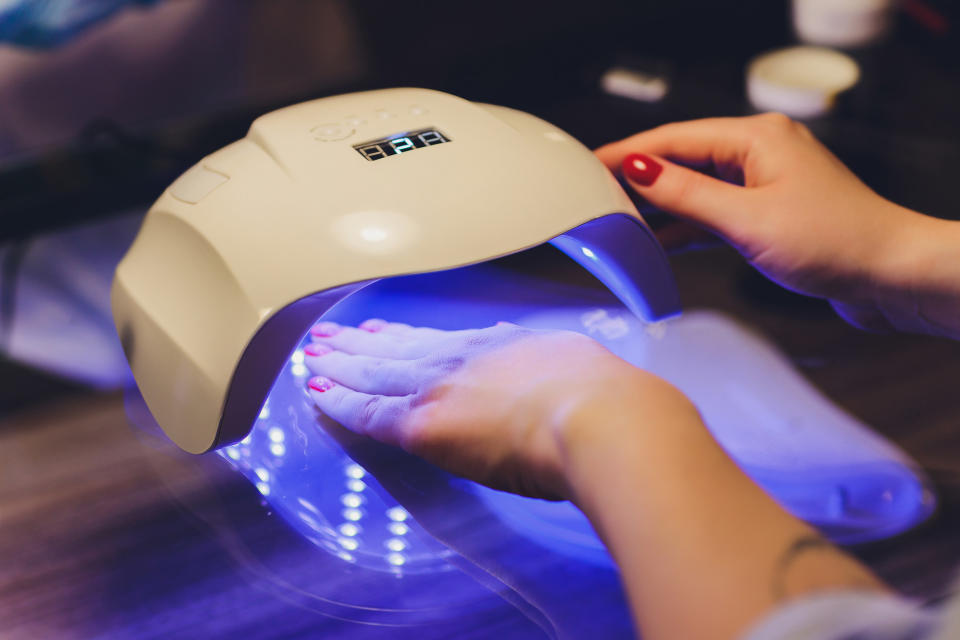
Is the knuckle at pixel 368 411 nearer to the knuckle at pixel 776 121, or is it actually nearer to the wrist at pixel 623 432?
the wrist at pixel 623 432

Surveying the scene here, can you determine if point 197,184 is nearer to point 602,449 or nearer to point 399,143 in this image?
point 399,143

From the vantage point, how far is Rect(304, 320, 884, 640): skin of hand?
1.00 feet

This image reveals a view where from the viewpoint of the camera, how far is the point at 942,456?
50cm

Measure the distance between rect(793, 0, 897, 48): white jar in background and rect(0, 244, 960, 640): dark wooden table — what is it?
37cm

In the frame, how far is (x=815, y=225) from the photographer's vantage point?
1.67 feet

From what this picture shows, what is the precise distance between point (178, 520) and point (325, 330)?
0.51 ft

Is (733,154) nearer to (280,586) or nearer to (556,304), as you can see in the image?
(556,304)

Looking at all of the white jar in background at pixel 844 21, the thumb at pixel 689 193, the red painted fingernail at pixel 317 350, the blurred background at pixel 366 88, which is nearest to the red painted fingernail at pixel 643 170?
the thumb at pixel 689 193

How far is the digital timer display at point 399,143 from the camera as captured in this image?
462mm

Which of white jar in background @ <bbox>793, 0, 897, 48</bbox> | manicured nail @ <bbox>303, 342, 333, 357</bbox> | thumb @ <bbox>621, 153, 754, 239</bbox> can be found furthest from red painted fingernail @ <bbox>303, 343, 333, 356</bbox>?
white jar in background @ <bbox>793, 0, 897, 48</bbox>

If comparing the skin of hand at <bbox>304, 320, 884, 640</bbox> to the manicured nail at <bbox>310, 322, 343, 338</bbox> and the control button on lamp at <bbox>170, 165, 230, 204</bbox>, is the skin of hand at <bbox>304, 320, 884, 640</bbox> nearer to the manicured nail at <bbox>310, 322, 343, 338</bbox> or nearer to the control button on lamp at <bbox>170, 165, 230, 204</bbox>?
the manicured nail at <bbox>310, 322, 343, 338</bbox>

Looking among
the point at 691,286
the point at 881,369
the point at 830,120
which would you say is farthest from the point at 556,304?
the point at 830,120

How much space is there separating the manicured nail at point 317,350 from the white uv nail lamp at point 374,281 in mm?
16

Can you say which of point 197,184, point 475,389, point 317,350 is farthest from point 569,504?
point 197,184
